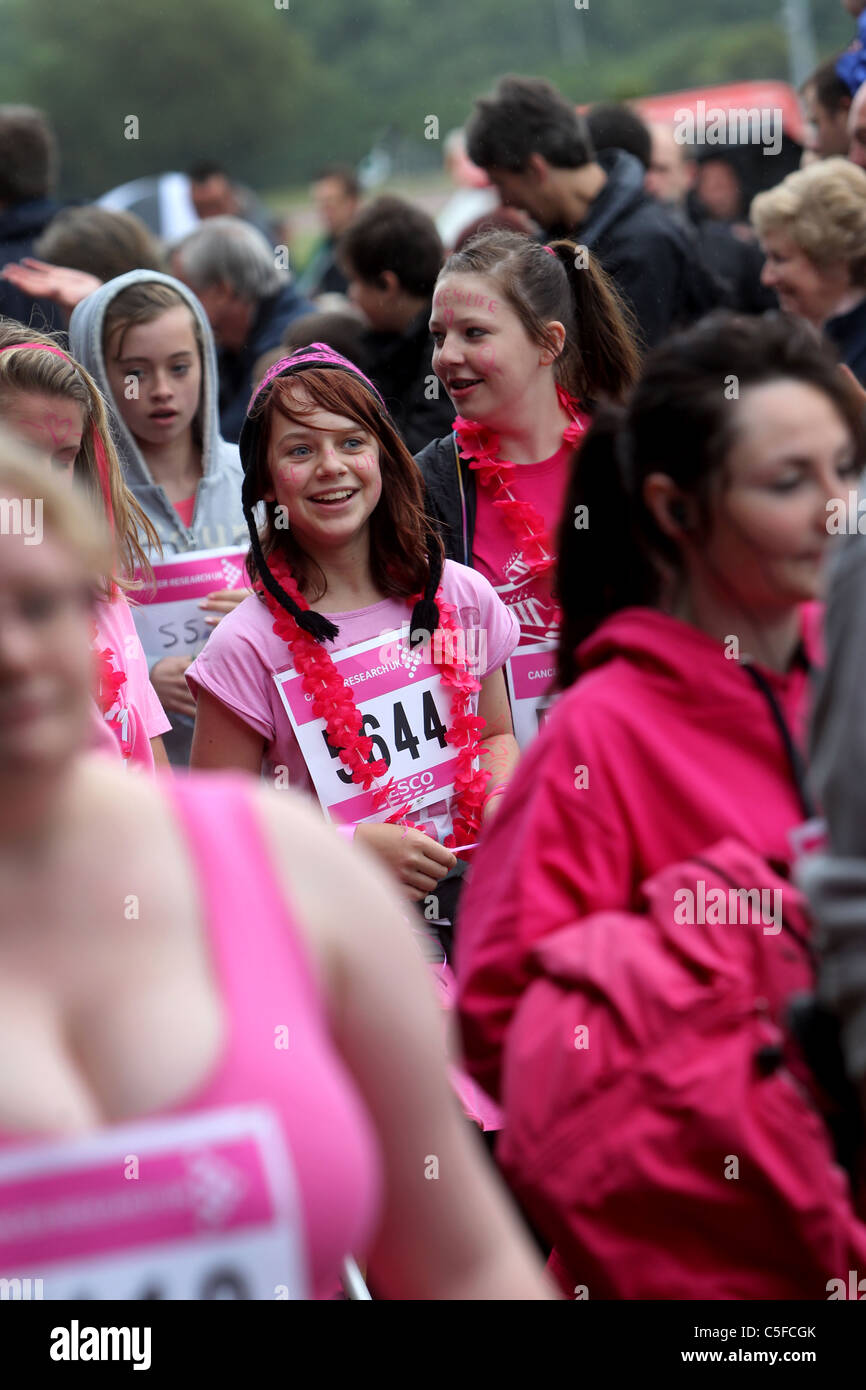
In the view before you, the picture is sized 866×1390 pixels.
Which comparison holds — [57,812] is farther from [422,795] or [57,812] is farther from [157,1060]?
[422,795]

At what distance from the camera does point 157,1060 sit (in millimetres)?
1438

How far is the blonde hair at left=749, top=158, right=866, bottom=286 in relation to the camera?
16.9 feet

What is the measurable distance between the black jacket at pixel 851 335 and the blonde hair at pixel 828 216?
172 millimetres

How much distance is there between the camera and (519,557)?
392 cm

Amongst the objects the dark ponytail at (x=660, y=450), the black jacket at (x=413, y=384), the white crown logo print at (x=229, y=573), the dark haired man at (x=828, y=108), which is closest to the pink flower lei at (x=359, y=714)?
the white crown logo print at (x=229, y=573)

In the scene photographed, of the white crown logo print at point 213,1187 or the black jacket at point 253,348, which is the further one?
the black jacket at point 253,348

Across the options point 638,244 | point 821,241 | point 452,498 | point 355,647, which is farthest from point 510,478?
point 638,244

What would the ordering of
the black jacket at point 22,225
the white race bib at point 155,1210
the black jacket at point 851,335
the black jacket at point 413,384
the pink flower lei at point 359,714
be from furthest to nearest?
the black jacket at point 22,225 < the black jacket at point 413,384 < the black jacket at point 851,335 < the pink flower lei at point 359,714 < the white race bib at point 155,1210

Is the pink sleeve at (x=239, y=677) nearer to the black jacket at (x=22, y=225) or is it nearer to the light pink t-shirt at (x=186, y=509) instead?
the light pink t-shirt at (x=186, y=509)

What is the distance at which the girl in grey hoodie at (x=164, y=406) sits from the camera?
4.47 metres

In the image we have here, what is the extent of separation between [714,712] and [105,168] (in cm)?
5551

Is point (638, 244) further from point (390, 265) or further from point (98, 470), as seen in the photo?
point (98, 470)
